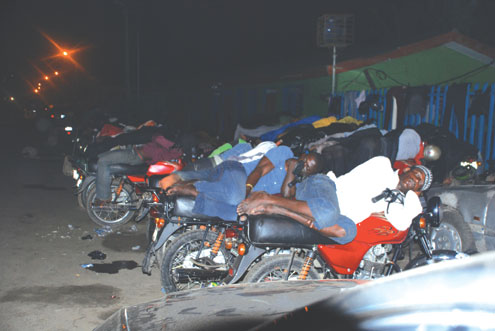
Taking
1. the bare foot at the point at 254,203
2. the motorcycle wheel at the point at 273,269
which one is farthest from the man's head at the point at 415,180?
the bare foot at the point at 254,203

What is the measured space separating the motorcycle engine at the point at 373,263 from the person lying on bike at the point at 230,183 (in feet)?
3.69

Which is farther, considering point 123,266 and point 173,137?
point 173,137

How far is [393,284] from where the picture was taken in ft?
5.34

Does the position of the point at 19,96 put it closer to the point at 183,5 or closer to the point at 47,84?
the point at 47,84

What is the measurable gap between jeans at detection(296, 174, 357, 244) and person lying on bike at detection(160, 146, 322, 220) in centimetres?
65

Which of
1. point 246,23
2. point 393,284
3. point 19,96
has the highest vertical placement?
point 246,23

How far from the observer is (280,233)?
13.0ft

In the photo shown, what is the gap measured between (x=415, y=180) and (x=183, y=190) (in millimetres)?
2363

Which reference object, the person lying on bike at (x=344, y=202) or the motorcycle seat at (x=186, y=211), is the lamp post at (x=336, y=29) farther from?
the motorcycle seat at (x=186, y=211)

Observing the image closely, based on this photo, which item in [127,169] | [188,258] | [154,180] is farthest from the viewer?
[127,169]

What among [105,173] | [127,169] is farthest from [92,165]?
[127,169]

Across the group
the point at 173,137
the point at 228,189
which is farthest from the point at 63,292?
the point at 173,137

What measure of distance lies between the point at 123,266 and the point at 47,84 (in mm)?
47959

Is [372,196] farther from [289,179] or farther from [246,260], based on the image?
[246,260]
